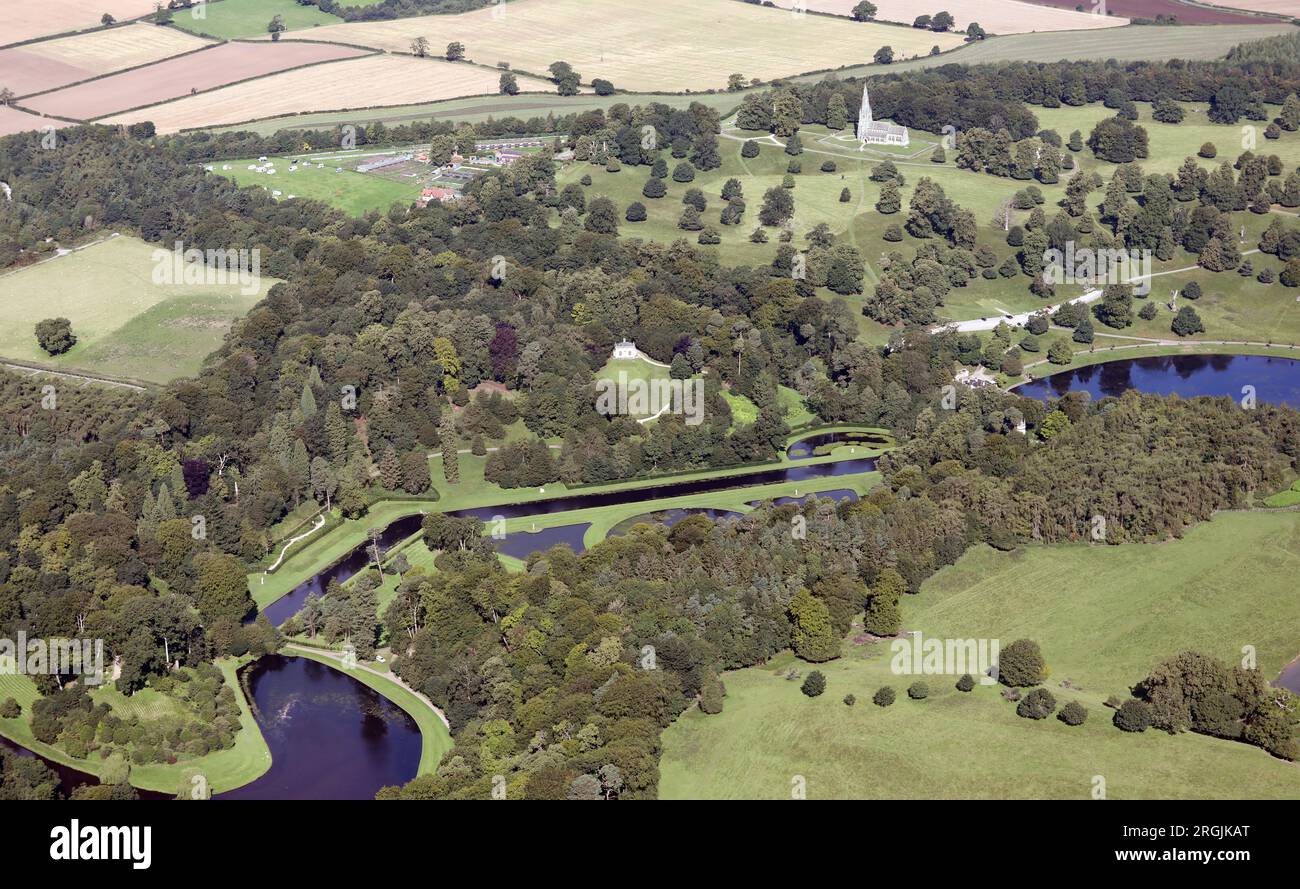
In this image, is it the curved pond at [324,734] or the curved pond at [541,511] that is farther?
the curved pond at [541,511]

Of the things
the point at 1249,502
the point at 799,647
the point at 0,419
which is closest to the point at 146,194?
the point at 0,419

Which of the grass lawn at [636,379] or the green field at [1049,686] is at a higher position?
the grass lawn at [636,379]

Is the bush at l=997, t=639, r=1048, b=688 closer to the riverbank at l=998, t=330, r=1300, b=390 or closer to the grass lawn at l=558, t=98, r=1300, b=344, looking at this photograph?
the riverbank at l=998, t=330, r=1300, b=390

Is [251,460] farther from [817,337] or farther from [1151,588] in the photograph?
[1151,588]

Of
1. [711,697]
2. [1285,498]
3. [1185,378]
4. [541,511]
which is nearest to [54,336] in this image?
[541,511]

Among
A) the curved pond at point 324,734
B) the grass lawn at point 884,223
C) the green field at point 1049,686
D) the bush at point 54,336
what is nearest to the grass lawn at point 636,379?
the grass lawn at point 884,223

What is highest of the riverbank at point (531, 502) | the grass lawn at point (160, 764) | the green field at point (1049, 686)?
the riverbank at point (531, 502)

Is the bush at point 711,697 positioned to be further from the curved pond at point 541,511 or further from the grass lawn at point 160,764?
the curved pond at point 541,511
